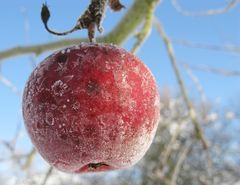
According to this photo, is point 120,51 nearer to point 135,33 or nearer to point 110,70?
point 110,70

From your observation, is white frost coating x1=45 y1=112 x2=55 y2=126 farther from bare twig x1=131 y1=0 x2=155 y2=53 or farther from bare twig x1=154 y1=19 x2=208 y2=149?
bare twig x1=154 y1=19 x2=208 y2=149

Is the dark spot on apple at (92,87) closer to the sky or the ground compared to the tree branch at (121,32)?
closer to the sky

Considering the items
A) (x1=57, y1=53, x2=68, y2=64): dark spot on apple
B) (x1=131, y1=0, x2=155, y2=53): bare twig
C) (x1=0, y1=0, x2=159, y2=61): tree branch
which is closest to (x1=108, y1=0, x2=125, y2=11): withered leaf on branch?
(x1=57, y1=53, x2=68, y2=64): dark spot on apple

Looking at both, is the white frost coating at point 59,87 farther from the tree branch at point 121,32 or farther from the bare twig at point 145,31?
the bare twig at point 145,31

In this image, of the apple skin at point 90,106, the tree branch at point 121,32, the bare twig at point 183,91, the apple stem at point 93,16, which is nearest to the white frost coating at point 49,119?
the apple skin at point 90,106

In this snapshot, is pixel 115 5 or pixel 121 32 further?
pixel 121 32

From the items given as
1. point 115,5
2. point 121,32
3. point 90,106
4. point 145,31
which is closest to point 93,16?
point 115,5

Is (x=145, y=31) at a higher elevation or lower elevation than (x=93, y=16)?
lower

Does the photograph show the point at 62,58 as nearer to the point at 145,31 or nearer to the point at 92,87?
the point at 92,87
